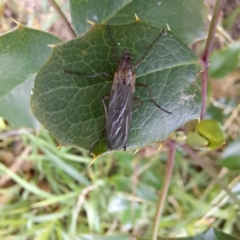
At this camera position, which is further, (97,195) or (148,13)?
(97,195)

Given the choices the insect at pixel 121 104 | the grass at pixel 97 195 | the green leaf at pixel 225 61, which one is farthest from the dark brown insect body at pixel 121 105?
the grass at pixel 97 195

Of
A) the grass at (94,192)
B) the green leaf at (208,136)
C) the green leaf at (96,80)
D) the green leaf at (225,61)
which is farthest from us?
the grass at (94,192)

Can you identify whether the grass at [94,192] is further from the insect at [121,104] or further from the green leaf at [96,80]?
the green leaf at [96,80]

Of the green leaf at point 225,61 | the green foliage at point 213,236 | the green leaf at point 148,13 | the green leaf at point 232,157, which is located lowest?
the green foliage at point 213,236

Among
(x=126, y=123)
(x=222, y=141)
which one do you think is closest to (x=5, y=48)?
(x=126, y=123)

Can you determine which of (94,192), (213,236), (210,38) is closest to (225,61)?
(210,38)

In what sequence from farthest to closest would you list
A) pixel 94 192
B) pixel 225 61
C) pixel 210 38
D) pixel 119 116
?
pixel 94 192 < pixel 225 61 < pixel 119 116 < pixel 210 38

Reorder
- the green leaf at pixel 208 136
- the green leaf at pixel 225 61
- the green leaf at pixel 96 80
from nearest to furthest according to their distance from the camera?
the green leaf at pixel 96 80
the green leaf at pixel 208 136
the green leaf at pixel 225 61

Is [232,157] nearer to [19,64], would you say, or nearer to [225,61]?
[225,61]
